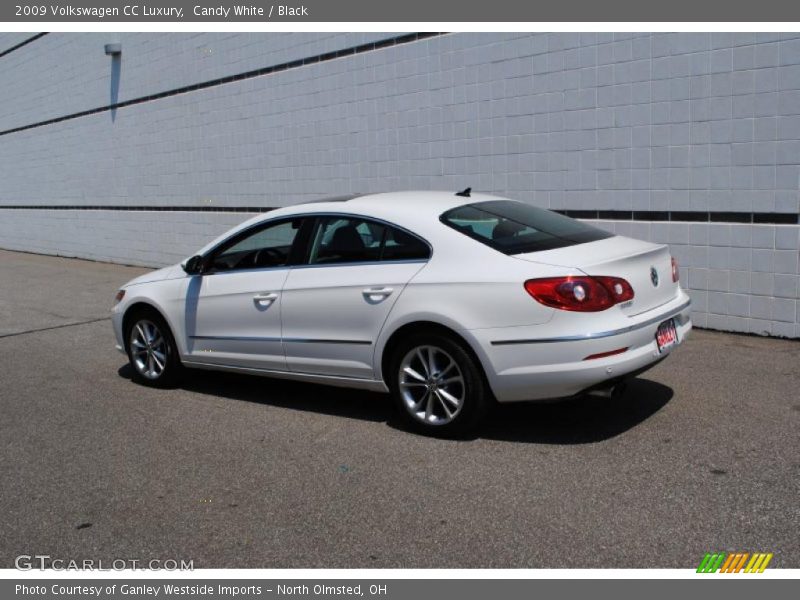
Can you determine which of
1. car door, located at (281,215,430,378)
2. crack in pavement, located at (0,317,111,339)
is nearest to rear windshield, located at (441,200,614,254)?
car door, located at (281,215,430,378)

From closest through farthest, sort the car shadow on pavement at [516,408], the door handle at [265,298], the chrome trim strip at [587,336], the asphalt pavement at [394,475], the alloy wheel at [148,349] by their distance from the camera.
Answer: the asphalt pavement at [394,475] → the chrome trim strip at [587,336] → the car shadow on pavement at [516,408] → the door handle at [265,298] → the alloy wheel at [148,349]

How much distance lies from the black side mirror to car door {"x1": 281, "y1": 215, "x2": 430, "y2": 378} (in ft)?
3.32

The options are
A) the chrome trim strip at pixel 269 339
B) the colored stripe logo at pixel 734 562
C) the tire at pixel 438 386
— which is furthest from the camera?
the chrome trim strip at pixel 269 339

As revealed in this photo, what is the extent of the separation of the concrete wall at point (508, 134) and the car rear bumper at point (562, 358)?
334 cm

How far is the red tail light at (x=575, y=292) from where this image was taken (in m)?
4.86

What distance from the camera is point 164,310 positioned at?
22.7ft

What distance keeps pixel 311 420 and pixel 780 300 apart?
4492mm

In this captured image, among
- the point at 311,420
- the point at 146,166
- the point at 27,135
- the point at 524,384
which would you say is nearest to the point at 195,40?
the point at 146,166

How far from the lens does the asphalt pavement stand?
12.9ft

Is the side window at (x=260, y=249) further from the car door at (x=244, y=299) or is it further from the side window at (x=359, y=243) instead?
the side window at (x=359, y=243)

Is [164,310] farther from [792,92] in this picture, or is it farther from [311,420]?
[792,92]

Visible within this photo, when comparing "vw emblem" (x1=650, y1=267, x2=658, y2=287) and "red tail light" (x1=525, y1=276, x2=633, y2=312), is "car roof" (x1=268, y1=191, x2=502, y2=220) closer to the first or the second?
"red tail light" (x1=525, y1=276, x2=633, y2=312)

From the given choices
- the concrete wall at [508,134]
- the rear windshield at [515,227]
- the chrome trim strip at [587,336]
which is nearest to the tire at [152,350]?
the rear windshield at [515,227]

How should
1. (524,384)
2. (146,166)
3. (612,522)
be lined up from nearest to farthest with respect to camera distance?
(612,522), (524,384), (146,166)
